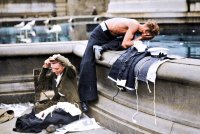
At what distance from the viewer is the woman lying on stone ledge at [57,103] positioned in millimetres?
6074

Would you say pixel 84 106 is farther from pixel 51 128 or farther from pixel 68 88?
pixel 51 128

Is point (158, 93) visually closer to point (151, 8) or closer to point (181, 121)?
point (181, 121)

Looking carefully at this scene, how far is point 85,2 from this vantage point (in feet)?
120

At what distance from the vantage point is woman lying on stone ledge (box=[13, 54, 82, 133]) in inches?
239

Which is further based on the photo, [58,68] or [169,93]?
[58,68]

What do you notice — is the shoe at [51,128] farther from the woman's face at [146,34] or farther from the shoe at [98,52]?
the woman's face at [146,34]

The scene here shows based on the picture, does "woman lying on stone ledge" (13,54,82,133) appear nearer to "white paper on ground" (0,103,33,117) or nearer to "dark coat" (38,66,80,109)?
"dark coat" (38,66,80,109)

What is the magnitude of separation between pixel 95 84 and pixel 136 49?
1.02 m

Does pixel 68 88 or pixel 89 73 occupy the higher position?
pixel 89 73

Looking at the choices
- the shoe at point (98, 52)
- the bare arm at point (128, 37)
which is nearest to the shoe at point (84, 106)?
the shoe at point (98, 52)

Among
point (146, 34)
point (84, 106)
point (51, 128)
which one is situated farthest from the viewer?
point (84, 106)

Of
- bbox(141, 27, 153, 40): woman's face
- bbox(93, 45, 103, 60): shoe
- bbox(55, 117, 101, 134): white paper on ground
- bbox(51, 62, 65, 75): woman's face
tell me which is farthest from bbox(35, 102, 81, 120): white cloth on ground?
bbox(141, 27, 153, 40): woman's face

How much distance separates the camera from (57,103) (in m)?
6.43

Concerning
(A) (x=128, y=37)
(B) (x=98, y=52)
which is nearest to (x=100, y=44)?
(B) (x=98, y=52)
